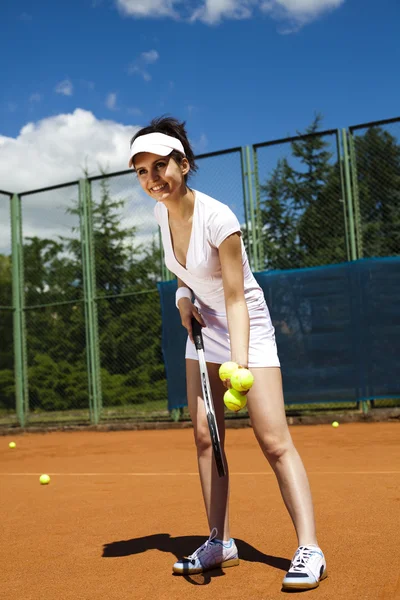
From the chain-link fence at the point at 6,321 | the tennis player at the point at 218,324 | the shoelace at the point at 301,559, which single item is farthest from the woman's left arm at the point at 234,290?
the chain-link fence at the point at 6,321

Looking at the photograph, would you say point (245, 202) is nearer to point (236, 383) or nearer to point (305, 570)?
point (236, 383)

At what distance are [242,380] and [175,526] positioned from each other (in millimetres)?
1781

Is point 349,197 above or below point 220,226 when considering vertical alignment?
above

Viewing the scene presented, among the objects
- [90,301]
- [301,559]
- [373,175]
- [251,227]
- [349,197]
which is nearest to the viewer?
[301,559]

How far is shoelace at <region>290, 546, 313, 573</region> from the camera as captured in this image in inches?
112

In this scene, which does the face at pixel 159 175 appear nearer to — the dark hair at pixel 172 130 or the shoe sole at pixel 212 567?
the dark hair at pixel 172 130

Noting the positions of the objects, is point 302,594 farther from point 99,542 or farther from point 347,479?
point 347,479

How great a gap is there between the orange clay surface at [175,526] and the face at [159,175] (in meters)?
1.64

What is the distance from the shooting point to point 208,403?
3025 mm

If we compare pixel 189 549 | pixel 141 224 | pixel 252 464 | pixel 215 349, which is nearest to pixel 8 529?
pixel 189 549

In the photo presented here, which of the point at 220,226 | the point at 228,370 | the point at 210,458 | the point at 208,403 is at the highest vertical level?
the point at 220,226

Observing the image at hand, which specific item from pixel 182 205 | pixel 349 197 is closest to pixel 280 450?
pixel 182 205

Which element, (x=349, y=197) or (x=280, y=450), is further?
(x=349, y=197)

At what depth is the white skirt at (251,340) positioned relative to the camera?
10.1 ft
